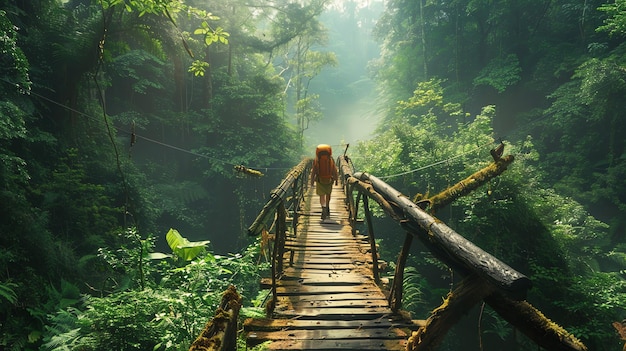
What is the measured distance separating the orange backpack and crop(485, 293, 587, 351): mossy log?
17.4ft

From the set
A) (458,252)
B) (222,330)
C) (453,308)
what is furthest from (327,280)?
(222,330)

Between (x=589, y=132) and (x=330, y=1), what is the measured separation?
59.5ft

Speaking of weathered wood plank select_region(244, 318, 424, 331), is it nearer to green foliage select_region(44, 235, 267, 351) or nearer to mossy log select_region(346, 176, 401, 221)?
green foliage select_region(44, 235, 267, 351)

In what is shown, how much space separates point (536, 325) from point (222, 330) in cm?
176

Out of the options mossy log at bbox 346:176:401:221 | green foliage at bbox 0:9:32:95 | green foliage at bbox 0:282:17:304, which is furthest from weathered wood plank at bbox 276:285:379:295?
green foliage at bbox 0:9:32:95

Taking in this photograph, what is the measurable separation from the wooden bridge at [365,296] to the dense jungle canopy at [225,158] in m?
0.31

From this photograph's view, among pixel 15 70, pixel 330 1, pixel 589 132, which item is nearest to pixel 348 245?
pixel 15 70

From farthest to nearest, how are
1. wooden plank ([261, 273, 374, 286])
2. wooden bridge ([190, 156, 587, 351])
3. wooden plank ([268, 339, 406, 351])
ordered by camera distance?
wooden plank ([261, 273, 374, 286]) < wooden plank ([268, 339, 406, 351]) < wooden bridge ([190, 156, 587, 351])

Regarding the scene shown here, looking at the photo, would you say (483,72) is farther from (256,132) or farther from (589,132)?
(256,132)

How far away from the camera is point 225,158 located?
16.5m

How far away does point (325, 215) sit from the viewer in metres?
7.80

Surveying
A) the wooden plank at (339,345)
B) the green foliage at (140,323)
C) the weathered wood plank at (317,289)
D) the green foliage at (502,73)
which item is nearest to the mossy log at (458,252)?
the wooden plank at (339,345)

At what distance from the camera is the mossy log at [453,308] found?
1938 mm

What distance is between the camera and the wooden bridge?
1700mm
